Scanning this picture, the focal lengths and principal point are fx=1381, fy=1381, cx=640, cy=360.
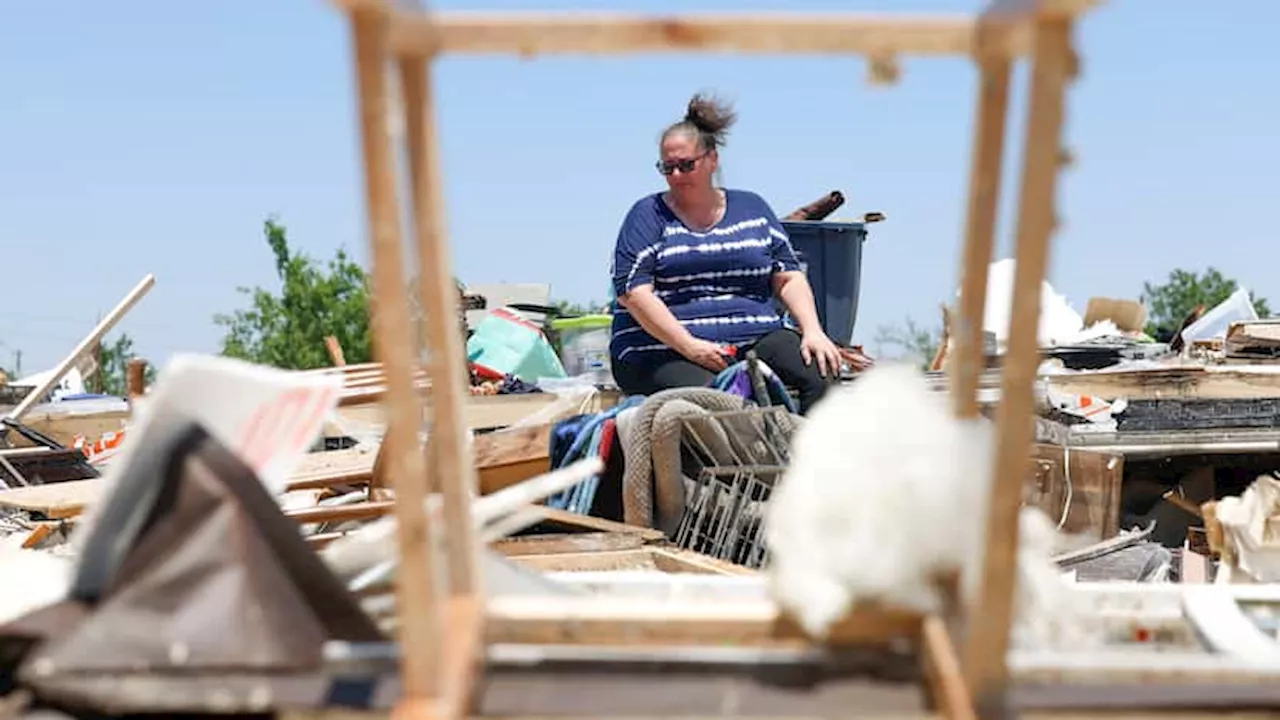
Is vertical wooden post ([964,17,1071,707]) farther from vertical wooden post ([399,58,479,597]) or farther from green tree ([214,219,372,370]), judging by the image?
green tree ([214,219,372,370])

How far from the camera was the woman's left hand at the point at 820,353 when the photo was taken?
5.21 meters

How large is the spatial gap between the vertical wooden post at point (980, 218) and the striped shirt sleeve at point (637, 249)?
3418 mm

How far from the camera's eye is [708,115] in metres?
5.35

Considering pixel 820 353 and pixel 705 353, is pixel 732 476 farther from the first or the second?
pixel 820 353

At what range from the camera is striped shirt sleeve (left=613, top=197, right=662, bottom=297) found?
17.2ft

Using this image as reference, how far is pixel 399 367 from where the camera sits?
146cm

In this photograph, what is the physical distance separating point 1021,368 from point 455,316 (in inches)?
26.8

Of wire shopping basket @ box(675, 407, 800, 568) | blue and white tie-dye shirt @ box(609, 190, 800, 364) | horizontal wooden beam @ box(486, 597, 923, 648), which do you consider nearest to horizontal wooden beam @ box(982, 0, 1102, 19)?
horizontal wooden beam @ box(486, 597, 923, 648)

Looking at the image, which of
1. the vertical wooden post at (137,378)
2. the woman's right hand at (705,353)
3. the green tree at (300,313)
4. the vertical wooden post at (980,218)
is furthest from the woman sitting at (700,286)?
the green tree at (300,313)

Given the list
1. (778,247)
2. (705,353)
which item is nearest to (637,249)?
(705,353)

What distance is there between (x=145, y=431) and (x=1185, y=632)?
158cm

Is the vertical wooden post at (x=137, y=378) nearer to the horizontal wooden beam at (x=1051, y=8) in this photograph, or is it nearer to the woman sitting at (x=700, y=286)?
the woman sitting at (x=700, y=286)

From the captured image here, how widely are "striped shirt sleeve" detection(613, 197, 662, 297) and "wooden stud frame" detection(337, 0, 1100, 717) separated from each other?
345 cm

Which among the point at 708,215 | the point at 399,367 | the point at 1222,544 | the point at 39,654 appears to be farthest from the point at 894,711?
the point at 708,215
